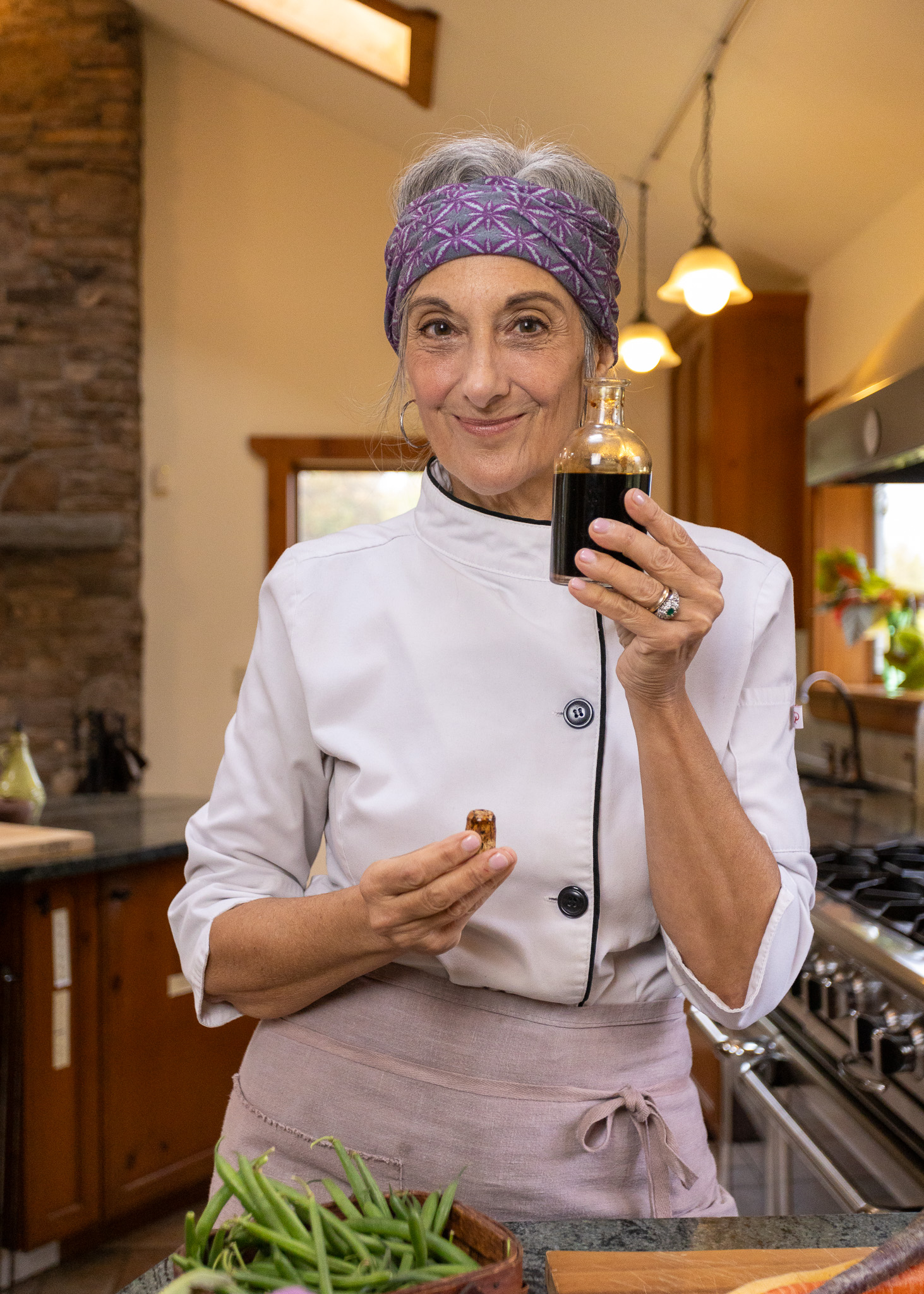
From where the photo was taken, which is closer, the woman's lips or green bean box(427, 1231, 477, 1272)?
green bean box(427, 1231, 477, 1272)

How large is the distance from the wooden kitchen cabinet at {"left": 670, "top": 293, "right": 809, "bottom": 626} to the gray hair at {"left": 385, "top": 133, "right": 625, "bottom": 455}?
3.53 m

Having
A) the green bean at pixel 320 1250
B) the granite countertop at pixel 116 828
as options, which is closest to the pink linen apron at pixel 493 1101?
the green bean at pixel 320 1250

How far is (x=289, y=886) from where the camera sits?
1.15 meters

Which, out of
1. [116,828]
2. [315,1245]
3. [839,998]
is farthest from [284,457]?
[315,1245]

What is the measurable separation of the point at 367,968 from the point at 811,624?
388cm

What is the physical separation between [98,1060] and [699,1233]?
218 cm

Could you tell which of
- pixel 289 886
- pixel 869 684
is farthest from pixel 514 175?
pixel 869 684

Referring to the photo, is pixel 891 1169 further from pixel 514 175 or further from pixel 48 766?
pixel 48 766

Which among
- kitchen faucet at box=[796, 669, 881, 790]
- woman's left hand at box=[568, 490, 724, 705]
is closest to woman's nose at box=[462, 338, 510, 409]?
woman's left hand at box=[568, 490, 724, 705]

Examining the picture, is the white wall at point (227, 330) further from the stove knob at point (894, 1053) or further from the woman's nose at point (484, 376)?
the woman's nose at point (484, 376)

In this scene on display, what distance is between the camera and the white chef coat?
1044 millimetres

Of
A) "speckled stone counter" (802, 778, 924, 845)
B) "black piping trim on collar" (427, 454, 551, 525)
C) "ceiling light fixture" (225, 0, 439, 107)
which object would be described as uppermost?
"ceiling light fixture" (225, 0, 439, 107)

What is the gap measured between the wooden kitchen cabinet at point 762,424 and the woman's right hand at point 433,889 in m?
3.88

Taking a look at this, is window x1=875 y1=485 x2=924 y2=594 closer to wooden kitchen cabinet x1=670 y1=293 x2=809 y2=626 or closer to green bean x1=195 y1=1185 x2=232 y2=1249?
wooden kitchen cabinet x1=670 y1=293 x2=809 y2=626
